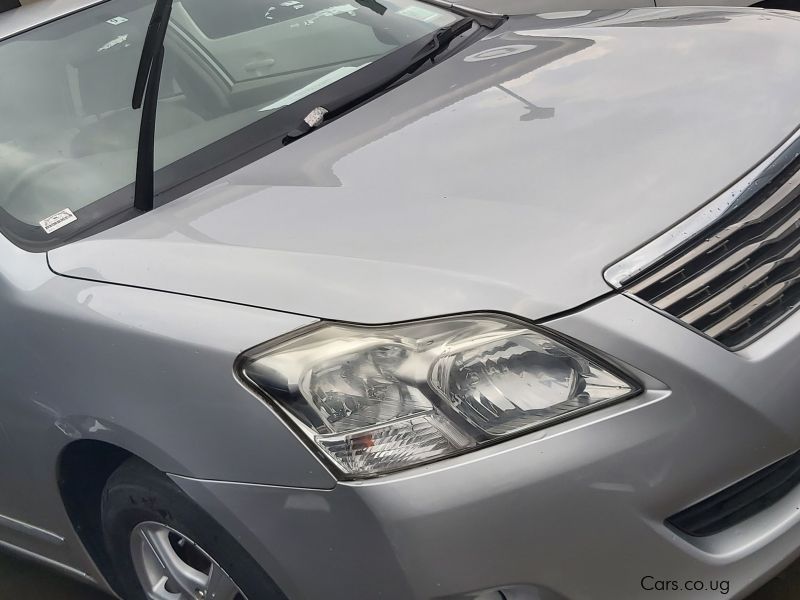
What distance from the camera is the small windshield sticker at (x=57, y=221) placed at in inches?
87.1

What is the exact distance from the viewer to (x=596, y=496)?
4.89ft

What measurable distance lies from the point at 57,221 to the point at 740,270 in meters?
1.55

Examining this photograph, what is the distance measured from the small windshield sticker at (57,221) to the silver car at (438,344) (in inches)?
0.5

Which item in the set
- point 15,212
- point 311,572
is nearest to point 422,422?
point 311,572

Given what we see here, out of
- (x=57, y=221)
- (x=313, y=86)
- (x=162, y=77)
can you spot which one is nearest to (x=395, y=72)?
(x=313, y=86)

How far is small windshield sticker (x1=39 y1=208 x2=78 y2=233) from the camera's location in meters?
2.21

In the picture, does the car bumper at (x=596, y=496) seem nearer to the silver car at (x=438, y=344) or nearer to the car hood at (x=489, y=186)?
the silver car at (x=438, y=344)

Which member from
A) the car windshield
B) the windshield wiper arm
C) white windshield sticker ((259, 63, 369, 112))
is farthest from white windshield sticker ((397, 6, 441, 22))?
the windshield wiper arm

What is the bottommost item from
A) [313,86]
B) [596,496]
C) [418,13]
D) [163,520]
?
[163,520]

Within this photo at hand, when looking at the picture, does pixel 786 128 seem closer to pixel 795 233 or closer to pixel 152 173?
pixel 795 233

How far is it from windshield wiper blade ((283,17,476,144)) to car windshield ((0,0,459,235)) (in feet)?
0.25

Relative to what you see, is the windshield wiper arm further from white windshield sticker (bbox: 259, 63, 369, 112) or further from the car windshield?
white windshield sticker (bbox: 259, 63, 369, 112)

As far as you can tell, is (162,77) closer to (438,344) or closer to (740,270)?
(438,344)

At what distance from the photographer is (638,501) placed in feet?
4.92
